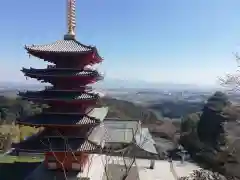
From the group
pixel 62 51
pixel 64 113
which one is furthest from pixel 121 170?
pixel 62 51

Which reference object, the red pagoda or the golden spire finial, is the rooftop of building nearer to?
the red pagoda

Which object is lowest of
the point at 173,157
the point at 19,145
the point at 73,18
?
the point at 173,157

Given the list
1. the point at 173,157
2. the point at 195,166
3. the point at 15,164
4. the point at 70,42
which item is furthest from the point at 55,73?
the point at 173,157

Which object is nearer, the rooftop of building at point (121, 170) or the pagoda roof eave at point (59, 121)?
the pagoda roof eave at point (59, 121)

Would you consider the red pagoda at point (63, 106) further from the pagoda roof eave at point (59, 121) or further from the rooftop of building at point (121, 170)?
the rooftop of building at point (121, 170)

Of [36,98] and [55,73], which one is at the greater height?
[55,73]

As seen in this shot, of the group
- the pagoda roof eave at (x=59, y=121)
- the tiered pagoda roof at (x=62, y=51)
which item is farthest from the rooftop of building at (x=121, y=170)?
the tiered pagoda roof at (x=62, y=51)

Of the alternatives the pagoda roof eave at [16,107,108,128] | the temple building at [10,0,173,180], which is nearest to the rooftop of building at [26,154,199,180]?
the temple building at [10,0,173,180]

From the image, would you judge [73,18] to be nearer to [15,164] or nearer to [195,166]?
[15,164]
